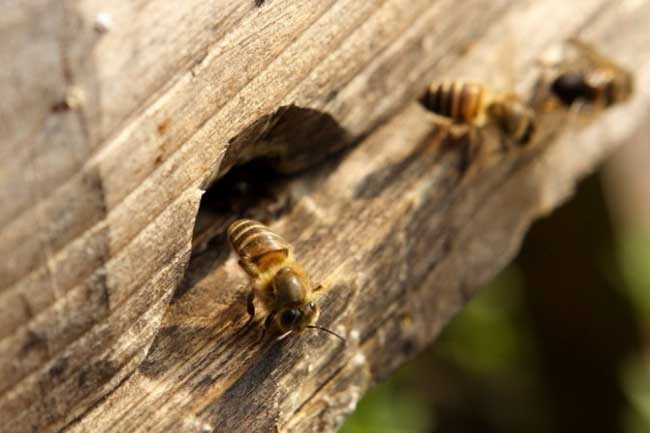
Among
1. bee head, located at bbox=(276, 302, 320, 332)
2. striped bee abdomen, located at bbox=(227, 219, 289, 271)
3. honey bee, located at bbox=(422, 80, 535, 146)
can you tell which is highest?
striped bee abdomen, located at bbox=(227, 219, 289, 271)

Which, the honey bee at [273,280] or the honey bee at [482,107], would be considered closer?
the honey bee at [273,280]

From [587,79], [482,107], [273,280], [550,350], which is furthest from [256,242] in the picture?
[550,350]

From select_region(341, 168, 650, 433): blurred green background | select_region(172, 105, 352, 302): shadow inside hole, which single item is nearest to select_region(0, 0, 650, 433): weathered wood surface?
select_region(172, 105, 352, 302): shadow inside hole

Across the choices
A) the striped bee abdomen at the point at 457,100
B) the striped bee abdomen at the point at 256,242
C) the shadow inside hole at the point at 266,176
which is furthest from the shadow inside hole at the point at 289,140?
the striped bee abdomen at the point at 457,100

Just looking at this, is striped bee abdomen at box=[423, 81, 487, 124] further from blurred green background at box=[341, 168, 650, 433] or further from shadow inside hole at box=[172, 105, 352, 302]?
blurred green background at box=[341, 168, 650, 433]

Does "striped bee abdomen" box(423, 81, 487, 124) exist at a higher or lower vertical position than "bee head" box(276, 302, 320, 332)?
lower

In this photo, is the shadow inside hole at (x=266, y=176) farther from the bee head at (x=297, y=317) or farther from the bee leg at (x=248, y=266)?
the bee head at (x=297, y=317)

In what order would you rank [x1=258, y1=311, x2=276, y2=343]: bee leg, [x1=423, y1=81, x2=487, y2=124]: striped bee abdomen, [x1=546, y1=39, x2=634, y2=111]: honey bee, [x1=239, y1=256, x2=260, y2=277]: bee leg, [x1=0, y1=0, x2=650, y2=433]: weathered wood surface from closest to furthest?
[x1=0, y1=0, x2=650, y2=433]: weathered wood surface < [x1=258, y1=311, x2=276, y2=343]: bee leg < [x1=239, y1=256, x2=260, y2=277]: bee leg < [x1=423, y1=81, x2=487, y2=124]: striped bee abdomen < [x1=546, y1=39, x2=634, y2=111]: honey bee
